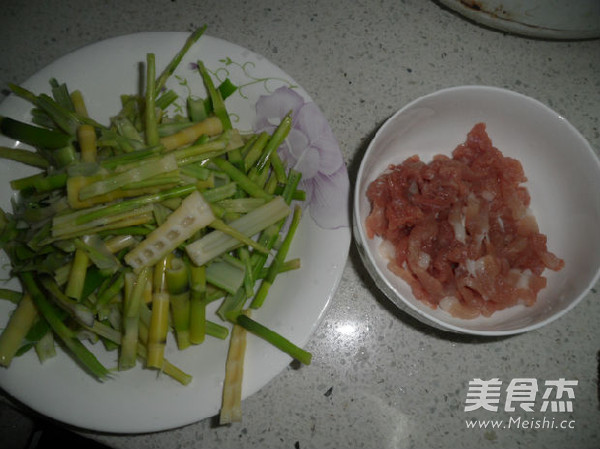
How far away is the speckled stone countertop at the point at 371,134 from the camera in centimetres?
118

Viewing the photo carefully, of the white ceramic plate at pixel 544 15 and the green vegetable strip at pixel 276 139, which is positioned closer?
the green vegetable strip at pixel 276 139

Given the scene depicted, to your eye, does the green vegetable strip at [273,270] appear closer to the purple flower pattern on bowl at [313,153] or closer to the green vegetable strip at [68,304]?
the purple flower pattern on bowl at [313,153]

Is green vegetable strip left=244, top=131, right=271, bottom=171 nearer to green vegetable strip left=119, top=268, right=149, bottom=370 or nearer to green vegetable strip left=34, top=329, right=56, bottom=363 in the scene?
green vegetable strip left=119, top=268, right=149, bottom=370

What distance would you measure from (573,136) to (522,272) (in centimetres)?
36

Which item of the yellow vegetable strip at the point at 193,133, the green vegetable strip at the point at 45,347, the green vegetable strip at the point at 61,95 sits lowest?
the green vegetable strip at the point at 45,347

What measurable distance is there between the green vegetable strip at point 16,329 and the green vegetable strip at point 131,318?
0.74ft

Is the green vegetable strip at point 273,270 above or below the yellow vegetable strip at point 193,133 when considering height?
below

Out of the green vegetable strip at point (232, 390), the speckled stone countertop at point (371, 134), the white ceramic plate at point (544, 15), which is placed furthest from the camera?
the white ceramic plate at point (544, 15)

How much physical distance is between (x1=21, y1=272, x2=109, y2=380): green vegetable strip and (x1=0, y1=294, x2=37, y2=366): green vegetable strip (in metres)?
0.03

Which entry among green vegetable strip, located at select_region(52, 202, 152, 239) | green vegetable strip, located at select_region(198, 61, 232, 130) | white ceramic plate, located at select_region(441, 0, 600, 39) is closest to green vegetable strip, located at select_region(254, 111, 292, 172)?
green vegetable strip, located at select_region(198, 61, 232, 130)

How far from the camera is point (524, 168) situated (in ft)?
4.14

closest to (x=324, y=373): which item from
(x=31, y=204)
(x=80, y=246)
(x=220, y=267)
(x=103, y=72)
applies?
(x=220, y=267)

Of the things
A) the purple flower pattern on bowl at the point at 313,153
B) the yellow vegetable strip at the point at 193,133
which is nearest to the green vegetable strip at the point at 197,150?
the yellow vegetable strip at the point at 193,133

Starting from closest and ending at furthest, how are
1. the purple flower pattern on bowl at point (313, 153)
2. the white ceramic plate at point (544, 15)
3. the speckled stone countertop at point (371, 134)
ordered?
the purple flower pattern on bowl at point (313, 153)
the speckled stone countertop at point (371, 134)
the white ceramic plate at point (544, 15)
